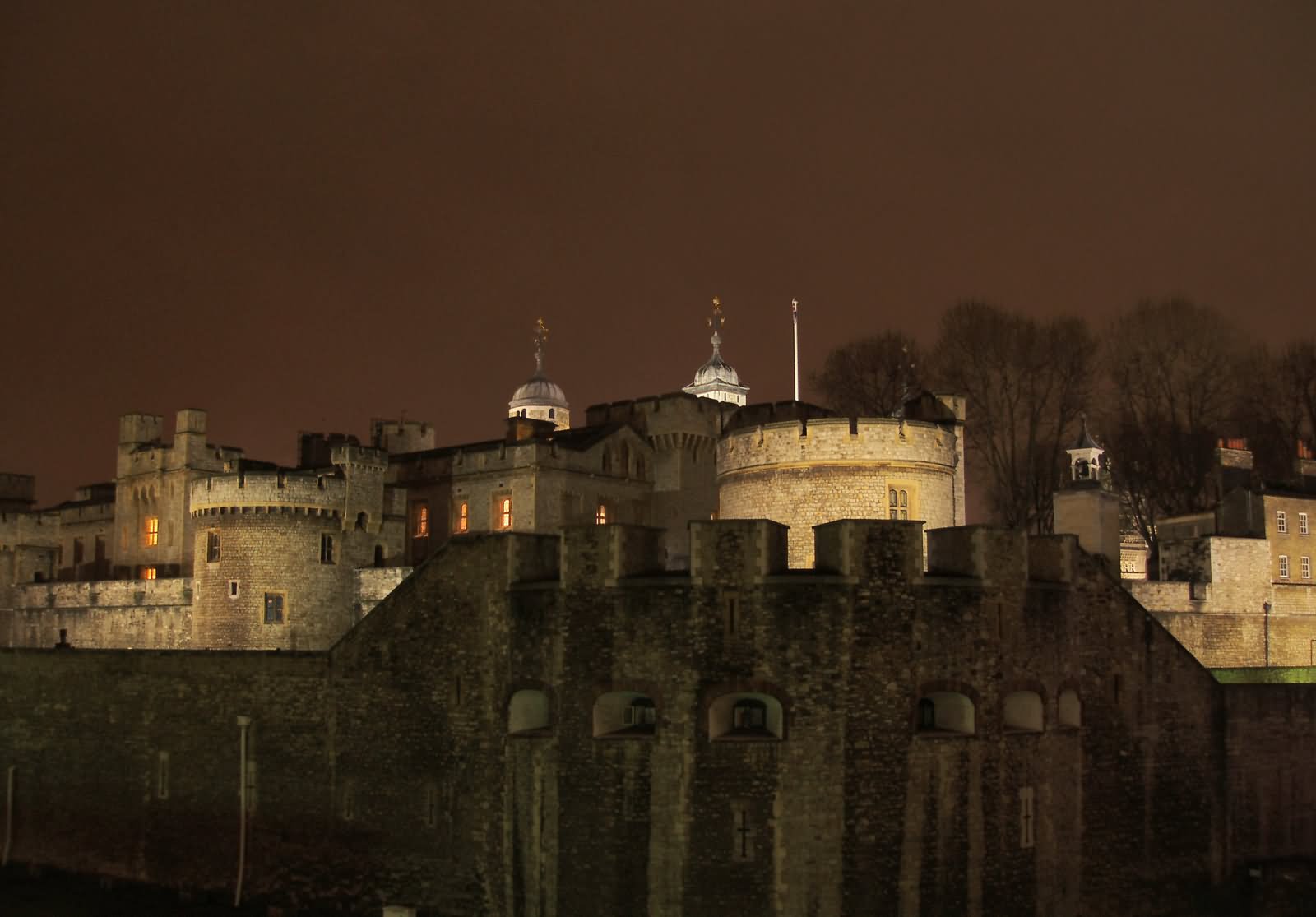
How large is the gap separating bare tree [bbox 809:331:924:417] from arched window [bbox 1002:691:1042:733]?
28.9m

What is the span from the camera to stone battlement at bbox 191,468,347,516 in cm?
4053

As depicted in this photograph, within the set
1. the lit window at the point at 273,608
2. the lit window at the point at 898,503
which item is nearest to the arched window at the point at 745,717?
the lit window at the point at 898,503

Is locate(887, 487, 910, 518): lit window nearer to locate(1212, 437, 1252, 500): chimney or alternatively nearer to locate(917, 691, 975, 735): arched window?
locate(917, 691, 975, 735): arched window

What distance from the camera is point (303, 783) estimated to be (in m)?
29.3

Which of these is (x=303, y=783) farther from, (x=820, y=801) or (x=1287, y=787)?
(x=1287, y=787)

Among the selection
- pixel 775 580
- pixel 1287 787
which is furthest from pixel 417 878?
pixel 1287 787

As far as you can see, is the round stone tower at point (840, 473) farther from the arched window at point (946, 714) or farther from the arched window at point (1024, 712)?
the arched window at point (946, 714)

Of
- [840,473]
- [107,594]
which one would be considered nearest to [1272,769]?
[840,473]

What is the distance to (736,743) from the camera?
2470 centimetres

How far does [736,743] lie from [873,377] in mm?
34104

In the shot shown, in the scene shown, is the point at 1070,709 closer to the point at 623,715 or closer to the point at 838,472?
the point at 623,715

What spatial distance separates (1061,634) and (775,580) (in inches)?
224

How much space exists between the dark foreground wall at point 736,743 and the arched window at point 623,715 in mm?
96

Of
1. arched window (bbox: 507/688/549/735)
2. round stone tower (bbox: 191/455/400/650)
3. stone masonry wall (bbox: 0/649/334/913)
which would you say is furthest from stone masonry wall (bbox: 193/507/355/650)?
arched window (bbox: 507/688/549/735)
